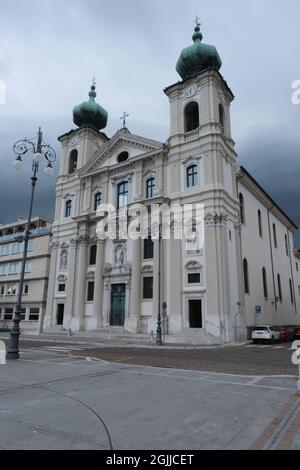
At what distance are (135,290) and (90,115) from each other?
23796 mm

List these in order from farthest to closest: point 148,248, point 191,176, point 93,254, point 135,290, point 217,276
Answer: point 93,254 → point 148,248 → point 191,176 → point 135,290 → point 217,276

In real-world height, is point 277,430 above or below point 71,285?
below

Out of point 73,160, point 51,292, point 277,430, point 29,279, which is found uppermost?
point 73,160

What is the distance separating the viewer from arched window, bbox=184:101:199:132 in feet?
111

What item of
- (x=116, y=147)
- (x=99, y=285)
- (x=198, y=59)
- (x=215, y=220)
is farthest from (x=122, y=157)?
(x=215, y=220)

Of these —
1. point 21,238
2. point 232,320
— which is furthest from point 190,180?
point 21,238

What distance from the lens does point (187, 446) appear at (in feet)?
13.7

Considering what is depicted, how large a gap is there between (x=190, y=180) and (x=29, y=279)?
2472 cm

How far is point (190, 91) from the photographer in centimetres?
3378

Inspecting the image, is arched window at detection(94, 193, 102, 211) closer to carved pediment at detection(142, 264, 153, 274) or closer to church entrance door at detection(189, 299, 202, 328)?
carved pediment at detection(142, 264, 153, 274)

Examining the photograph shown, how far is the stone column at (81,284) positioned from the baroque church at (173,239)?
0.11m

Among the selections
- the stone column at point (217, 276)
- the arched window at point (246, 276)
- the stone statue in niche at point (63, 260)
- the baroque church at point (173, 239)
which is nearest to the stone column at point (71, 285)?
the baroque church at point (173, 239)

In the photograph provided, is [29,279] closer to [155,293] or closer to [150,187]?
[150,187]
